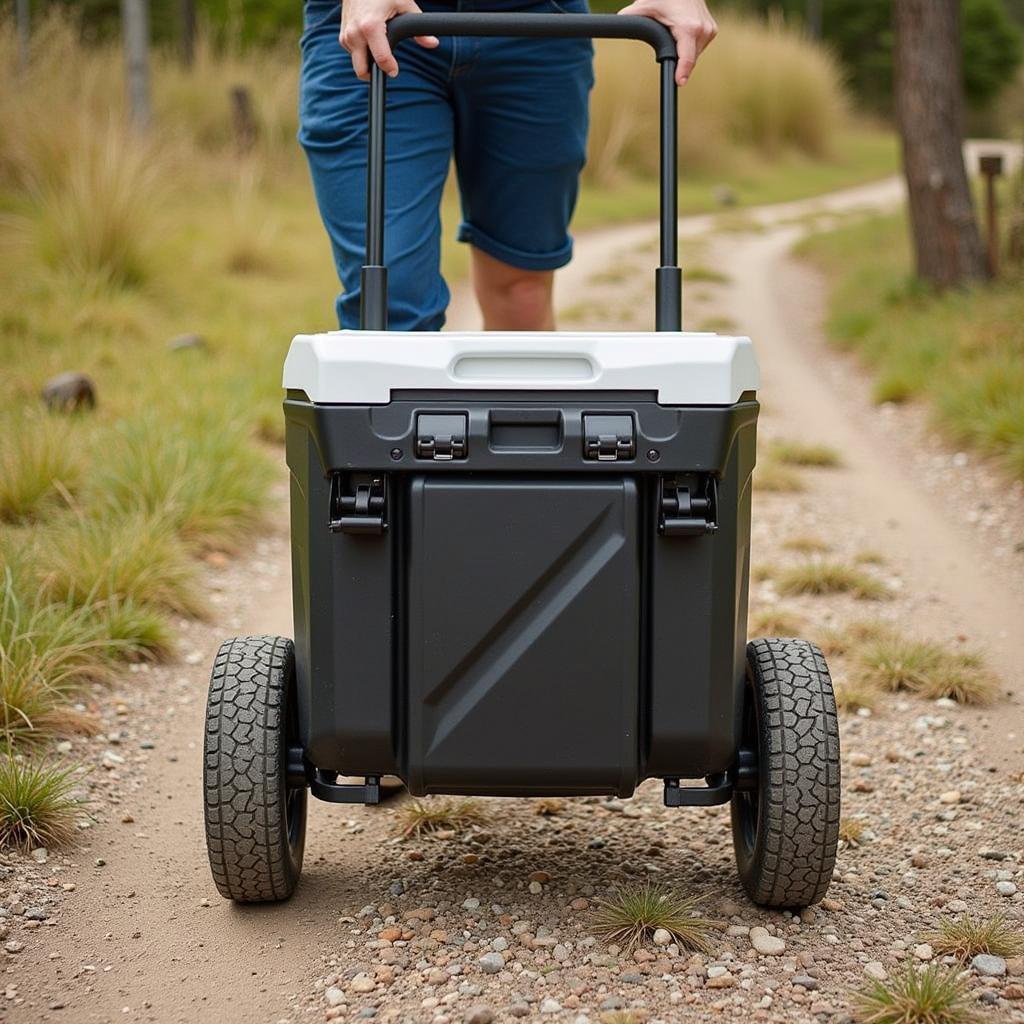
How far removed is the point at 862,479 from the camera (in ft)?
14.6

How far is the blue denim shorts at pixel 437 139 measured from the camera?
199cm

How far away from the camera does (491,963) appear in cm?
166

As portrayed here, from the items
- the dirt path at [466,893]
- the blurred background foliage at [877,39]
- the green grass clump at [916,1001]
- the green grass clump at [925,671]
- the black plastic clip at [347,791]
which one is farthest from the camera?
the blurred background foliage at [877,39]

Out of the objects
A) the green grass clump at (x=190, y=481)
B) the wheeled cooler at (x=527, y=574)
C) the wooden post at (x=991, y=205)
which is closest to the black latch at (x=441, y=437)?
the wheeled cooler at (x=527, y=574)

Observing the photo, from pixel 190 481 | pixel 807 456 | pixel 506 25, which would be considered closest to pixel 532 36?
pixel 506 25

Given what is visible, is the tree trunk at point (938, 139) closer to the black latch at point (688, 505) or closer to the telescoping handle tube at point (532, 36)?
the telescoping handle tube at point (532, 36)

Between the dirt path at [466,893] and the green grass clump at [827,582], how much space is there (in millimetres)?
101

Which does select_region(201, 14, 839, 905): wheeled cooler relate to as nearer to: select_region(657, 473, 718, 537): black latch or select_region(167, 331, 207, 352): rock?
select_region(657, 473, 718, 537): black latch

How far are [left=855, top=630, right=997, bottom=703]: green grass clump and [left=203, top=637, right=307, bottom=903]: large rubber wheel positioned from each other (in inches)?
54.7

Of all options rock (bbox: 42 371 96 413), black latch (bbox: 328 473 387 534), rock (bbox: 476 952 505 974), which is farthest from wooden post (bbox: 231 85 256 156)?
rock (bbox: 476 952 505 974)

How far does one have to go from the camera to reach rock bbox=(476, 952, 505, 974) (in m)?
1.66

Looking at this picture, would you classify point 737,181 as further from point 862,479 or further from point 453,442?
point 453,442

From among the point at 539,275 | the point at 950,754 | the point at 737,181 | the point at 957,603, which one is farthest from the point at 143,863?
the point at 737,181

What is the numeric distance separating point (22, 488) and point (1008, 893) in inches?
99.4
